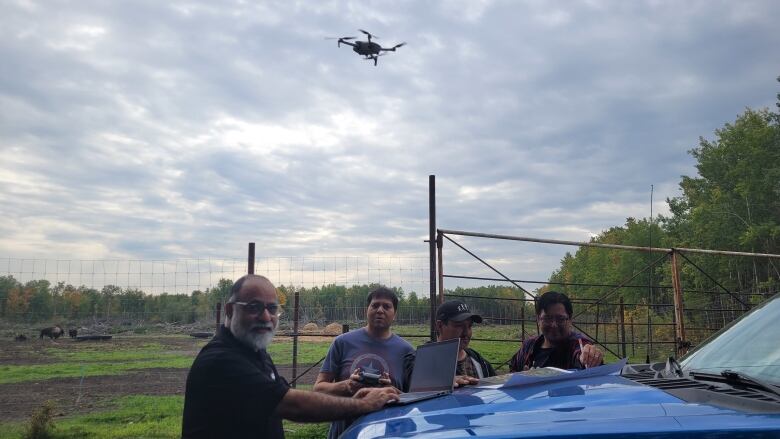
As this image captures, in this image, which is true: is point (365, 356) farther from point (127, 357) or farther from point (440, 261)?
point (127, 357)

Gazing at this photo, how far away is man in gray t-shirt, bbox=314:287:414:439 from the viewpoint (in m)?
3.72

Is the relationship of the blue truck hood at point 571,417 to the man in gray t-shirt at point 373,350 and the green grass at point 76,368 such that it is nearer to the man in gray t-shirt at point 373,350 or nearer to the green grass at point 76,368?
the man in gray t-shirt at point 373,350

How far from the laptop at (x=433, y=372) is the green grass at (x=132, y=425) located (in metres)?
6.18

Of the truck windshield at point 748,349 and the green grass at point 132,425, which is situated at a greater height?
the truck windshield at point 748,349

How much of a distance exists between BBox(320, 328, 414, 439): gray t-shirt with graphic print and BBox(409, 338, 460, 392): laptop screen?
0.99 metres

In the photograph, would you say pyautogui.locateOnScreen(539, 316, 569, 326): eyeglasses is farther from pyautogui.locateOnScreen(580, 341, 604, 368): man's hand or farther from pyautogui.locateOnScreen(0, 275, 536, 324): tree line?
pyautogui.locateOnScreen(0, 275, 536, 324): tree line

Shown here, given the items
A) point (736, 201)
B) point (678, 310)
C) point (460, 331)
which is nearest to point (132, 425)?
point (460, 331)

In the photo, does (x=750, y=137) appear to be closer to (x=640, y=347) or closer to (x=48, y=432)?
(x=640, y=347)

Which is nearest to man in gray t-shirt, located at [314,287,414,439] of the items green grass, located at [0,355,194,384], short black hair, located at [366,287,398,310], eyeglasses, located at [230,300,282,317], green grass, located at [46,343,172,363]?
short black hair, located at [366,287,398,310]

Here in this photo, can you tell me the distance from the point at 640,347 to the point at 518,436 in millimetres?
25429

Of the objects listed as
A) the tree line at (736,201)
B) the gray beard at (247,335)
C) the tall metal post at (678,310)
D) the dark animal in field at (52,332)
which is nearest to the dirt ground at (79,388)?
the dark animal in field at (52,332)

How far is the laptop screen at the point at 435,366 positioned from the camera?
2391mm

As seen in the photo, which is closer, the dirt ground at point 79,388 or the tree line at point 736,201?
the dirt ground at point 79,388

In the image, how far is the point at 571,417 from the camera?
5.23 ft
